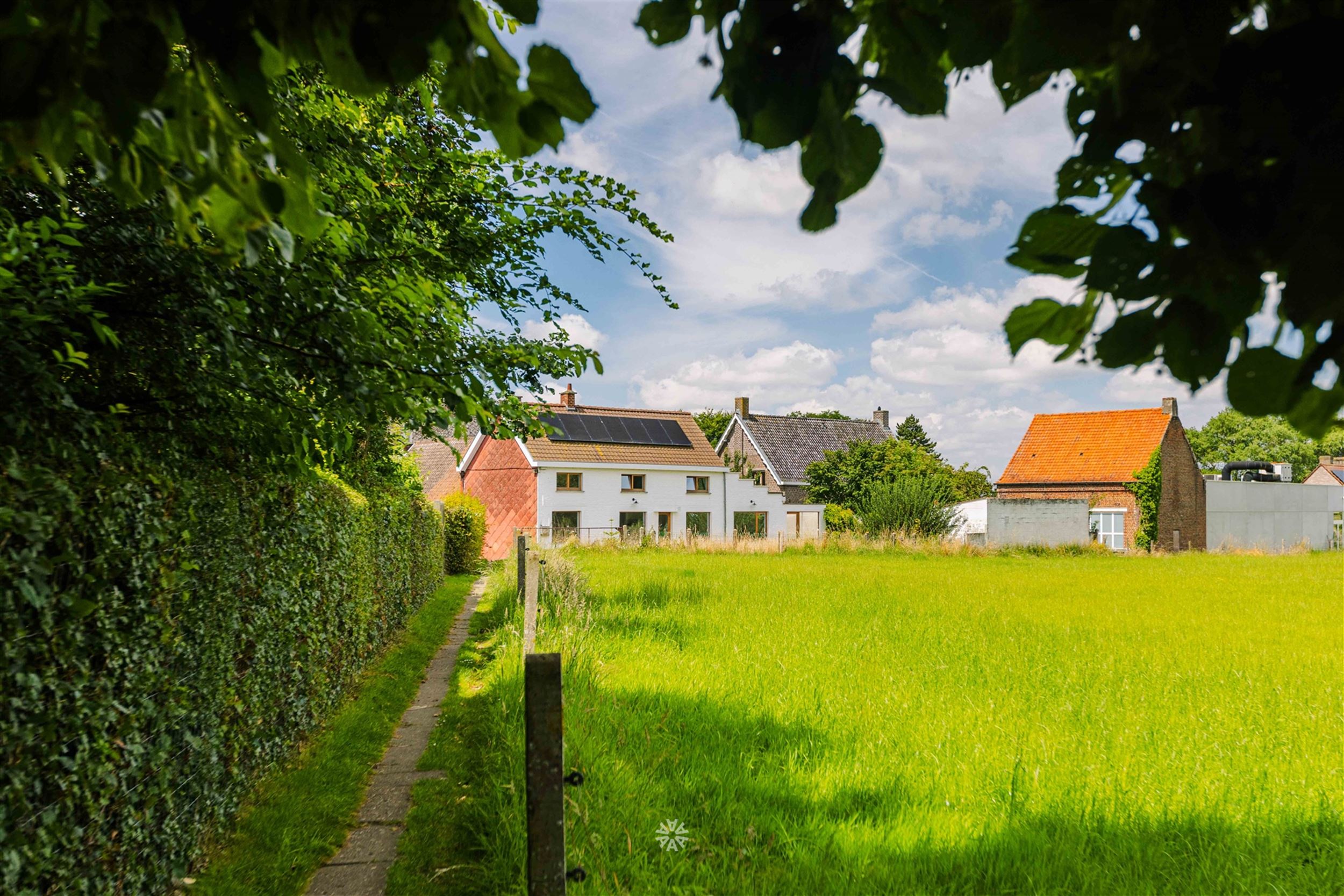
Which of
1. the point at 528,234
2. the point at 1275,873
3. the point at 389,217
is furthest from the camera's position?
the point at 528,234

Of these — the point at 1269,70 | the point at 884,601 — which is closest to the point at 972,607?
the point at 884,601

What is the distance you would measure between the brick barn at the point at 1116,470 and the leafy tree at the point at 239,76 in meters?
37.1

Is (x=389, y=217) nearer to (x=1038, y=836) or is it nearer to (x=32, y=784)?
(x=32, y=784)

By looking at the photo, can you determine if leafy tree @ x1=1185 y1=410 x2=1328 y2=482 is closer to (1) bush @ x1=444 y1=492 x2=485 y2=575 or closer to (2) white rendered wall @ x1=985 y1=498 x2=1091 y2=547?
(2) white rendered wall @ x1=985 y1=498 x2=1091 y2=547

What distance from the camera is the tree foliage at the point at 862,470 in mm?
33531

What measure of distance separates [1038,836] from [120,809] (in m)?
4.32

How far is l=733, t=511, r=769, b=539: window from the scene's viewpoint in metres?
38.0

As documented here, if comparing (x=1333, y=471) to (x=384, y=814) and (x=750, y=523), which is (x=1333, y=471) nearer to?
(x=750, y=523)

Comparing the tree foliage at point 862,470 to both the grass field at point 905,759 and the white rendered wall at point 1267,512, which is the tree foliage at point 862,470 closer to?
the white rendered wall at point 1267,512

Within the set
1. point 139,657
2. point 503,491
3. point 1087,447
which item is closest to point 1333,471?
point 1087,447

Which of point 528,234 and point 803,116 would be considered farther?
point 528,234

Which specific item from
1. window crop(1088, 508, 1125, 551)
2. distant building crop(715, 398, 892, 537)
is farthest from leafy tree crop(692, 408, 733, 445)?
window crop(1088, 508, 1125, 551)

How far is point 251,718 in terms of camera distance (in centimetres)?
521

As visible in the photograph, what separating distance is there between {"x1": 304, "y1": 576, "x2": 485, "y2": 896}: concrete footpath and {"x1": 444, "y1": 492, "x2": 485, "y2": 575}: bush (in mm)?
16001
